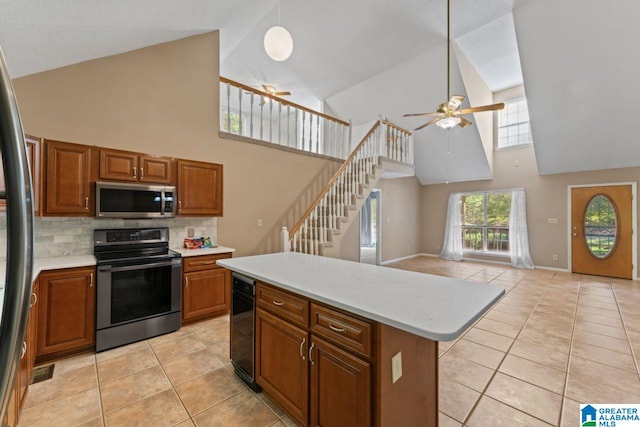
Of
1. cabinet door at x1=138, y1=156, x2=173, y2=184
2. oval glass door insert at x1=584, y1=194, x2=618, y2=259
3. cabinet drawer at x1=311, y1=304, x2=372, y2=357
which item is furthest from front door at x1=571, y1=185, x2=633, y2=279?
cabinet door at x1=138, y1=156, x2=173, y2=184

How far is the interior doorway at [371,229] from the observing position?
7270 millimetres

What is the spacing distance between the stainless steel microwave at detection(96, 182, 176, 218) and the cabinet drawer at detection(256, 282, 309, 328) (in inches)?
75.4

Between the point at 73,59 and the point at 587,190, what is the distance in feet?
29.8

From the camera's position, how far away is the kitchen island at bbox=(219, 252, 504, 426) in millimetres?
1319

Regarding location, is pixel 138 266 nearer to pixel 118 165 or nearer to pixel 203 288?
pixel 203 288

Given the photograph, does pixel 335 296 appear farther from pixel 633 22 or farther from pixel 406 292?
pixel 633 22

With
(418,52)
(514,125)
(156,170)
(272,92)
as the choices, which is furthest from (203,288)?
(514,125)

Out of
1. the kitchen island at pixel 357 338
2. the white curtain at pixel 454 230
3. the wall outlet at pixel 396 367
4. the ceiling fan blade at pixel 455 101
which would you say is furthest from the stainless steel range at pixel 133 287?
the white curtain at pixel 454 230

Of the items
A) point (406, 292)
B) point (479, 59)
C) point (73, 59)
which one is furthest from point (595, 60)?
point (73, 59)

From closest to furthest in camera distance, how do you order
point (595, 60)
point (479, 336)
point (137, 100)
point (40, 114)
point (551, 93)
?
point (40, 114) → point (479, 336) → point (137, 100) → point (595, 60) → point (551, 93)

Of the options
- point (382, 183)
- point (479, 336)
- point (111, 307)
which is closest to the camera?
point (111, 307)

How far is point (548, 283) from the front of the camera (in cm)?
535

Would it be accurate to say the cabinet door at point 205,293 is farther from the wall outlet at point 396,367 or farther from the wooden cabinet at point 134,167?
the wall outlet at point 396,367

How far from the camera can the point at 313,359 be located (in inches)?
63.2
